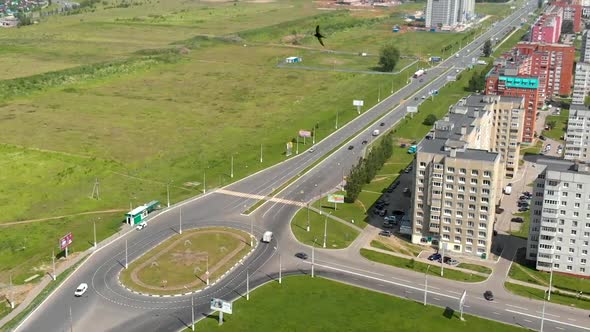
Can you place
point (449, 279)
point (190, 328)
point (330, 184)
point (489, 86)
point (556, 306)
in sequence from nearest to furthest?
point (190, 328), point (556, 306), point (449, 279), point (330, 184), point (489, 86)

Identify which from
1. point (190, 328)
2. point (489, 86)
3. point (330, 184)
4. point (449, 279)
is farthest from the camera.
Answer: point (489, 86)

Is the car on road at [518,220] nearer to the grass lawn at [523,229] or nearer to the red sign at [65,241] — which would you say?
the grass lawn at [523,229]

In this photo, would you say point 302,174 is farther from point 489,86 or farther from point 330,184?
point 489,86

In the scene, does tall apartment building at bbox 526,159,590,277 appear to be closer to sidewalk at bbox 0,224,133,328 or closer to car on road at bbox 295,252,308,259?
car on road at bbox 295,252,308,259

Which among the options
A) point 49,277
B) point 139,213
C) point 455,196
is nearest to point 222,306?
point 49,277

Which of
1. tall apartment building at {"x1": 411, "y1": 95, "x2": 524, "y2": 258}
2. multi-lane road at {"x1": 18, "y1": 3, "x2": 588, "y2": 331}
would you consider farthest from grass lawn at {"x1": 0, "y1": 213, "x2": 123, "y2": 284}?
tall apartment building at {"x1": 411, "y1": 95, "x2": 524, "y2": 258}

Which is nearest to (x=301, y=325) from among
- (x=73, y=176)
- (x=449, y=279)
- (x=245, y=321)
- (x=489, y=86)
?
(x=245, y=321)

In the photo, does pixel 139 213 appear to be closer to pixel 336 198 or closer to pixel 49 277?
pixel 49 277
